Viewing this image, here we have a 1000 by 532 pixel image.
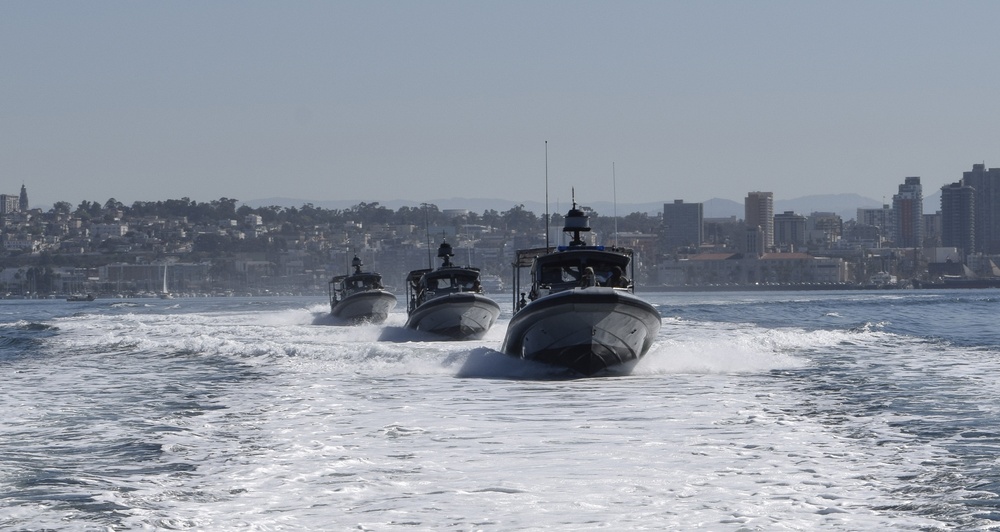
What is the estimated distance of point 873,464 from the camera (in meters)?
14.5

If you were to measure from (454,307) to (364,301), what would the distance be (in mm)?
18583

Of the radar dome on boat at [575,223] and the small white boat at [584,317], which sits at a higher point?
the radar dome on boat at [575,223]

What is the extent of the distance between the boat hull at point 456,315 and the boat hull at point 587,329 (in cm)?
1545

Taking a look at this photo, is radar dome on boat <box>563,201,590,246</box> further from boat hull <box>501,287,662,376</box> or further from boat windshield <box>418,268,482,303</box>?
boat windshield <box>418,268,482,303</box>

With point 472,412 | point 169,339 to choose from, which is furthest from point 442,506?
point 169,339

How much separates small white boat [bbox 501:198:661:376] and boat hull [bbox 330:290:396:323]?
31621 mm

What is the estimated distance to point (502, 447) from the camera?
15.6 meters

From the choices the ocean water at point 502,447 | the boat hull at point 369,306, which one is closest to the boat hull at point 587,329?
the ocean water at point 502,447

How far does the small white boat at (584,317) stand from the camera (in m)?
24.9

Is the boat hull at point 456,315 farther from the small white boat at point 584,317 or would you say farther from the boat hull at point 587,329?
the boat hull at point 587,329

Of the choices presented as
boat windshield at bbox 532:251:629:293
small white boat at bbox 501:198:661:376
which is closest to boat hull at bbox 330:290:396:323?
small white boat at bbox 501:198:661:376

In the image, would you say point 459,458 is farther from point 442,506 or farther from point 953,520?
point 953,520

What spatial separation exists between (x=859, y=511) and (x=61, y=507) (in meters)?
7.14

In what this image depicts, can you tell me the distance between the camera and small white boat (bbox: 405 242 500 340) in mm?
42719
